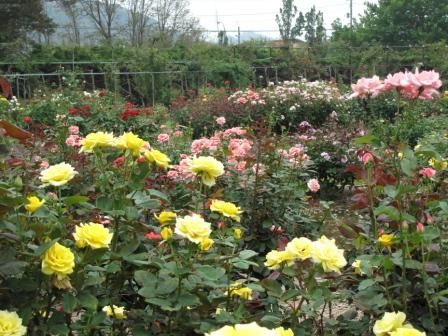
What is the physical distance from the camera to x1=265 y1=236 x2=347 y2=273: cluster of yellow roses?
55.0 inches

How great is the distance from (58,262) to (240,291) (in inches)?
18.8

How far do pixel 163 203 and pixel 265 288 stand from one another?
600 millimetres

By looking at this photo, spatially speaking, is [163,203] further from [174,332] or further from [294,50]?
[294,50]

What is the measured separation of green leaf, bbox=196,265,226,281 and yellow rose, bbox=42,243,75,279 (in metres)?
0.29

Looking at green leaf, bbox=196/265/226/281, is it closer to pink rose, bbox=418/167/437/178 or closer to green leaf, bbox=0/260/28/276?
green leaf, bbox=0/260/28/276

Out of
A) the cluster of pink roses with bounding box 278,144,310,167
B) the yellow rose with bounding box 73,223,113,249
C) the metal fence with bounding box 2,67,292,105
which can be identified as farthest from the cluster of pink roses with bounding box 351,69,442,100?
the metal fence with bounding box 2,67,292,105

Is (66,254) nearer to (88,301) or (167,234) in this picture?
(88,301)

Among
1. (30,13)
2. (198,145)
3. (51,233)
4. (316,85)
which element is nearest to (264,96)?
(316,85)

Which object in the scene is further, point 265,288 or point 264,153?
point 264,153

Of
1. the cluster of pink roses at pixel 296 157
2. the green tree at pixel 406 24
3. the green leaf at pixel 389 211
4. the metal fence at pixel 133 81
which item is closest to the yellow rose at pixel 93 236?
the green leaf at pixel 389 211

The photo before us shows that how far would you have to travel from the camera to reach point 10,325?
1179 millimetres

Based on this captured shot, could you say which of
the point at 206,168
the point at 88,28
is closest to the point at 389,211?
the point at 206,168

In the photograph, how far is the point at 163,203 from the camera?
2043mm

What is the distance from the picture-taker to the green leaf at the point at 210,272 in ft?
4.49
